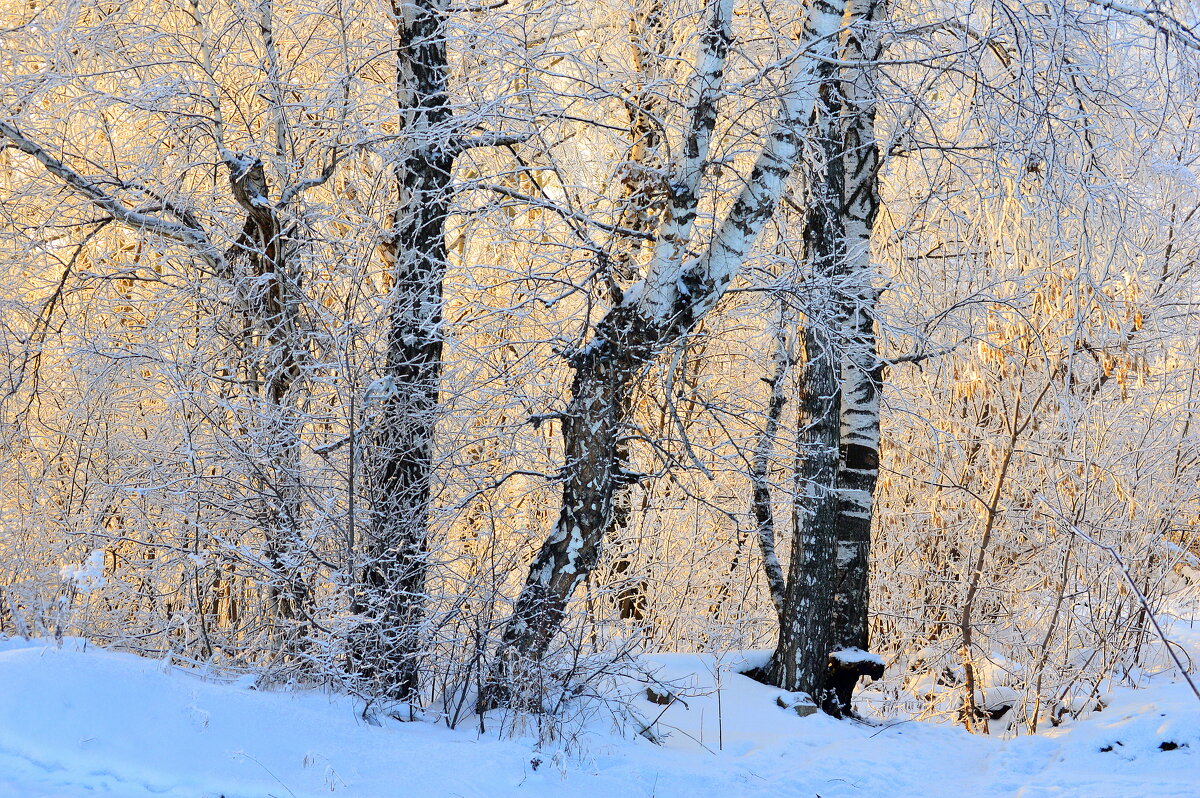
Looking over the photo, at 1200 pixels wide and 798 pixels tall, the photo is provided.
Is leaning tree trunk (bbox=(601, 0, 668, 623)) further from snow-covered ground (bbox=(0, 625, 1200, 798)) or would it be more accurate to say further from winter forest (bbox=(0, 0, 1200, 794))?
snow-covered ground (bbox=(0, 625, 1200, 798))

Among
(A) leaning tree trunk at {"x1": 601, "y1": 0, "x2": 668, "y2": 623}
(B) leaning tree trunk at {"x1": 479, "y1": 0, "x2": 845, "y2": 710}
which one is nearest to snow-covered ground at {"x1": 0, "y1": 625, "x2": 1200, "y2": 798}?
(B) leaning tree trunk at {"x1": 479, "y1": 0, "x2": 845, "y2": 710}

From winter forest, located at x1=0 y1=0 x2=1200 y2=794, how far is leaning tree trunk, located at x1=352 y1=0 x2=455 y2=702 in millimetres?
40

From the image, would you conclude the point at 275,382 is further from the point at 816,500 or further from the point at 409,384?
the point at 816,500

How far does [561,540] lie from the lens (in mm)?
5547

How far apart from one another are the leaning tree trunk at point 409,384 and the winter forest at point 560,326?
0.04m

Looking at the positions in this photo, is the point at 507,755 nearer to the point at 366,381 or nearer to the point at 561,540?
the point at 561,540

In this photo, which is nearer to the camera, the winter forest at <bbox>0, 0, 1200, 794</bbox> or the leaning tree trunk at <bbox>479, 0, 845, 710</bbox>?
the winter forest at <bbox>0, 0, 1200, 794</bbox>

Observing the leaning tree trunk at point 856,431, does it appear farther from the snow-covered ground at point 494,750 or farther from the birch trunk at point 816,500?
the snow-covered ground at point 494,750

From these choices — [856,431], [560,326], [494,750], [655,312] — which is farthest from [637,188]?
[494,750]

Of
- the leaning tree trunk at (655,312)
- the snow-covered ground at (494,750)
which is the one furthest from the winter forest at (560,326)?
the snow-covered ground at (494,750)

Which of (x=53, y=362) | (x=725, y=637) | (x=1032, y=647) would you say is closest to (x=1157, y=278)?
(x=1032, y=647)

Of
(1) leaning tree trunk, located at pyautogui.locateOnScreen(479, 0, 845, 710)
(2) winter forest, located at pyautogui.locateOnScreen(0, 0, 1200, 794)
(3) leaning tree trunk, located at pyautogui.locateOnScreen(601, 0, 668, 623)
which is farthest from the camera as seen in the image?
(3) leaning tree trunk, located at pyautogui.locateOnScreen(601, 0, 668, 623)

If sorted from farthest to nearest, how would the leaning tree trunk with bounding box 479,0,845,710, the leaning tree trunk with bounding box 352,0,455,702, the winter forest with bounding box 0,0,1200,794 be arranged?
the leaning tree trunk with bounding box 479,0,845,710, the winter forest with bounding box 0,0,1200,794, the leaning tree trunk with bounding box 352,0,455,702

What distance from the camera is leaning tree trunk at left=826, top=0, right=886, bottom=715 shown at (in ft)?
22.1
